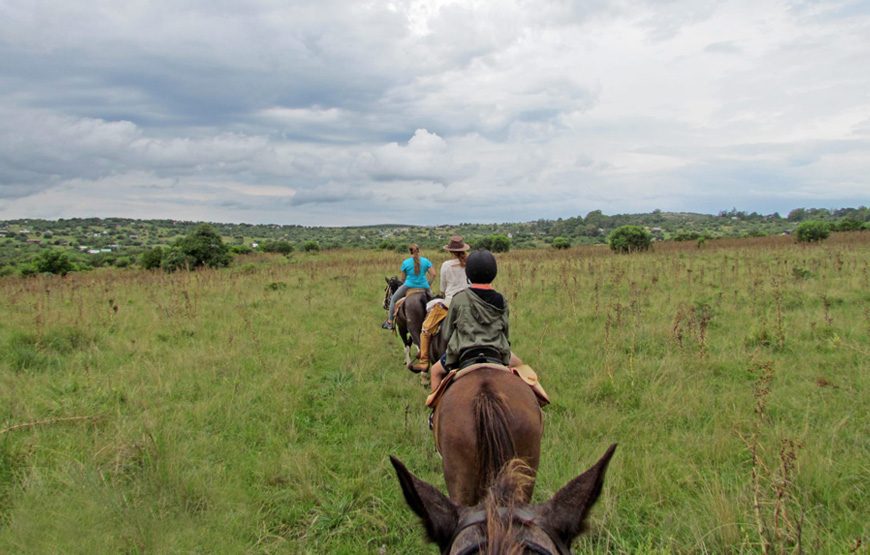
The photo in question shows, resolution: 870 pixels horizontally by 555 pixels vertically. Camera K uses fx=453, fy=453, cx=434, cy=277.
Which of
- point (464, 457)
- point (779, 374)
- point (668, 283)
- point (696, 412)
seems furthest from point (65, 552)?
point (668, 283)

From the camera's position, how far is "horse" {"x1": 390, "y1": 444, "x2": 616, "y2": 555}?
1.41 metres

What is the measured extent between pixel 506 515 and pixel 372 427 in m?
4.24

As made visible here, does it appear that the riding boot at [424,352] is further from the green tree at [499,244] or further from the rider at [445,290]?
the green tree at [499,244]

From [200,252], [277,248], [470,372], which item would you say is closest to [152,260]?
[200,252]

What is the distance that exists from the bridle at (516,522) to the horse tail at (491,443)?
74 centimetres

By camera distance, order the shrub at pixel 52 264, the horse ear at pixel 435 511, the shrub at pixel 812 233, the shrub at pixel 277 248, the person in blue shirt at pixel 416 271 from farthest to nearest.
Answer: the shrub at pixel 277 248
the shrub at pixel 812 233
the shrub at pixel 52 264
the person in blue shirt at pixel 416 271
the horse ear at pixel 435 511

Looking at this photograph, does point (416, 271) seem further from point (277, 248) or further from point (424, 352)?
point (277, 248)

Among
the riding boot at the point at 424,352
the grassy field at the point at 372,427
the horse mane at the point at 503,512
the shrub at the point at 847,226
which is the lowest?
the grassy field at the point at 372,427

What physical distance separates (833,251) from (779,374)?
15.3 meters

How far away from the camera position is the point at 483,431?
2.47m

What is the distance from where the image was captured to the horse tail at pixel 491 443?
243cm

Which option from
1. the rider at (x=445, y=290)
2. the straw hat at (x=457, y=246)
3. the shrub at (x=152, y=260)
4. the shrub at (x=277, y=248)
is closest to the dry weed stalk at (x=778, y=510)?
the rider at (x=445, y=290)

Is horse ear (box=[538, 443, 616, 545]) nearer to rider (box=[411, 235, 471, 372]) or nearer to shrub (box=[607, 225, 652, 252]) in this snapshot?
rider (box=[411, 235, 471, 372])

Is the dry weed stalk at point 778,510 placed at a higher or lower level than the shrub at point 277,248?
lower
